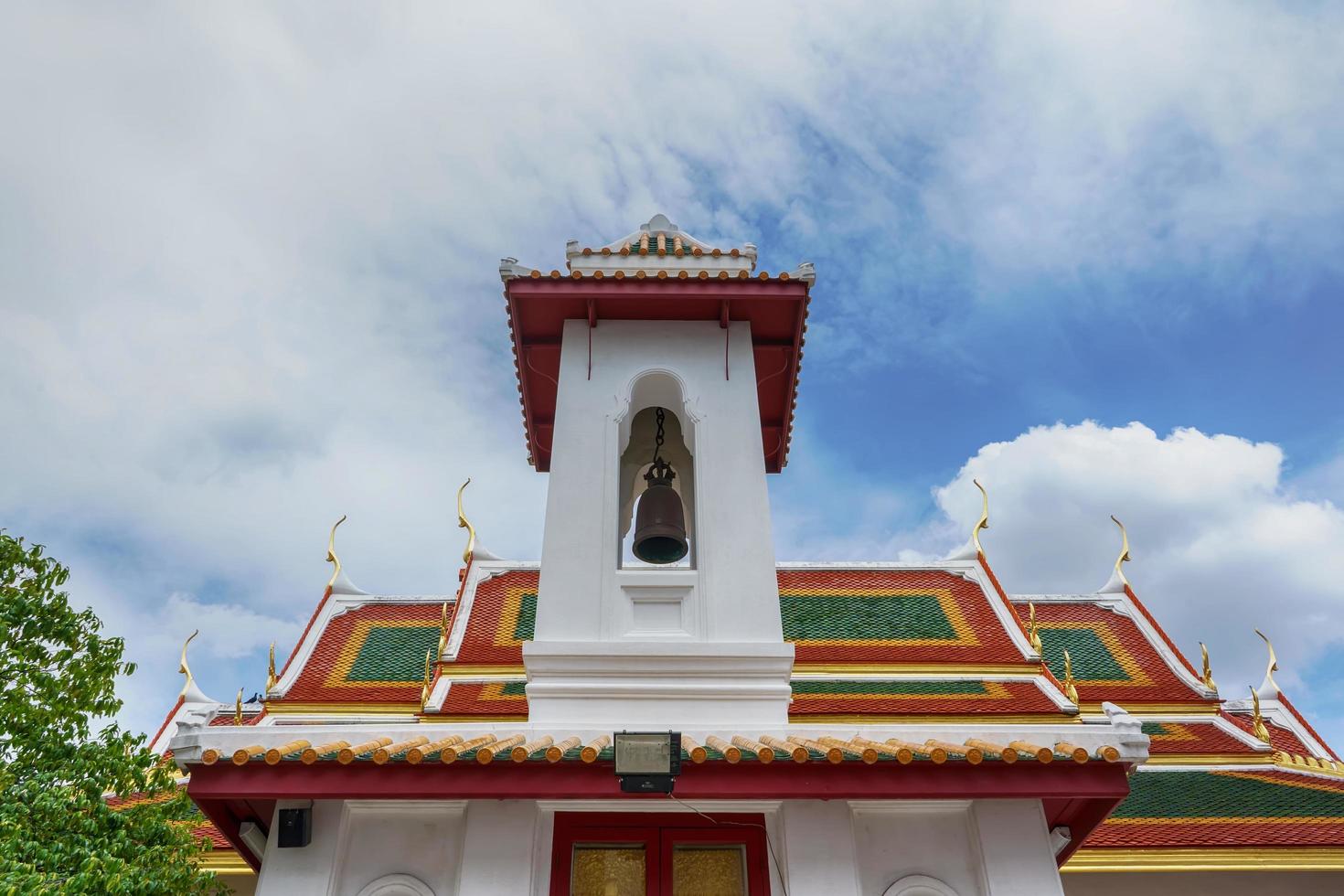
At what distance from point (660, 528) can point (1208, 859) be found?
15.9ft

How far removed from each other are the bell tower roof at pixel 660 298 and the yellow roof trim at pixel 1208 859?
13.4 feet

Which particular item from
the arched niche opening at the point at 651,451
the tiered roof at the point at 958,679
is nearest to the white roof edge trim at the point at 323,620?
the tiered roof at the point at 958,679

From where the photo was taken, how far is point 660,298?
7348 millimetres

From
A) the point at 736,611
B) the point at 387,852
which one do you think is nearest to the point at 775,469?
the point at 736,611

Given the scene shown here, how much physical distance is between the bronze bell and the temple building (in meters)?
0.02

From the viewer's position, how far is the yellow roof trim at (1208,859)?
23.9 feet

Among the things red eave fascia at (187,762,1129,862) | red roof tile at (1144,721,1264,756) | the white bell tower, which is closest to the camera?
red eave fascia at (187,762,1129,862)

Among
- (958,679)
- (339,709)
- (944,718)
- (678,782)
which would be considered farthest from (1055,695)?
(339,709)

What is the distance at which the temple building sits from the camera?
15.0ft

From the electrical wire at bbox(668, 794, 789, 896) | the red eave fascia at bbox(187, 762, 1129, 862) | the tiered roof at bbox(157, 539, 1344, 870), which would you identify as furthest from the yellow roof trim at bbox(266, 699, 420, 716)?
the electrical wire at bbox(668, 794, 789, 896)

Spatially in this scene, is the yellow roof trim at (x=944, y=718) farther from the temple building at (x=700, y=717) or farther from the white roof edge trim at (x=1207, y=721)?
the white roof edge trim at (x=1207, y=721)

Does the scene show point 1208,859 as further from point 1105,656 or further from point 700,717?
point 1105,656

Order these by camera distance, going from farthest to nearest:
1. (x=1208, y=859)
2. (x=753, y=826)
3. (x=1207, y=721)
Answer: (x=1207, y=721) < (x=1208, y=859) < (x=753, y=826)

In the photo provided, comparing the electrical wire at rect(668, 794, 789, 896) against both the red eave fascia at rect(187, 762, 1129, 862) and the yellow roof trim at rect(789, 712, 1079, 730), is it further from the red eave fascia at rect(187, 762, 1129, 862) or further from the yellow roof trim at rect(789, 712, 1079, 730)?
the yellow roof trim at rect(789, 712, 1079, 730)
